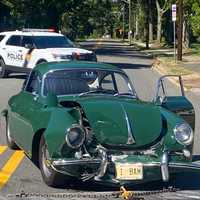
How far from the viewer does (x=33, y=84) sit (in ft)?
31.4

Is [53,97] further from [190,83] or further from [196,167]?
[190,83]

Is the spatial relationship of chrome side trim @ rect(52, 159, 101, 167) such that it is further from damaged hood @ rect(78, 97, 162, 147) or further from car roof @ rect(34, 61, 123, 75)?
car roof @ rect(34, 61, 123, 75)

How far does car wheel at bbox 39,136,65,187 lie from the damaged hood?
25.3 inches

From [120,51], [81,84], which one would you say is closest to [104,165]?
[81,84]

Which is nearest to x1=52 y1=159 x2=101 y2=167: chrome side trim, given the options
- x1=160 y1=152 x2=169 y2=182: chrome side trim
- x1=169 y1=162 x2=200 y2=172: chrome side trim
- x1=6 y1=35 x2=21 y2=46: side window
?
x1=160 y1=152 x2=169 y2=182: chrome side trim

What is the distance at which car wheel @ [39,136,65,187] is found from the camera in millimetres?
7520

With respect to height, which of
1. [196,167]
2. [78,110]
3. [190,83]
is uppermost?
[78,110]

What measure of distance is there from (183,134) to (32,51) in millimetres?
16748

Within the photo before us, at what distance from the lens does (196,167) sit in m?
7.25

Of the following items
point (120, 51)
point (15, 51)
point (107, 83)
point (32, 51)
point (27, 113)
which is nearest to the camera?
point (27, 113)

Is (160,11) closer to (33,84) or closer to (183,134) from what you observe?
(33,84)

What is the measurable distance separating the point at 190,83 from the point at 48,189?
1699 cm

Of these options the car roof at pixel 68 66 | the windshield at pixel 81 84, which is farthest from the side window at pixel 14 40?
the windshield at pixel 81 84

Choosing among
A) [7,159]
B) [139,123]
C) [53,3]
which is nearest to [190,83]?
[7,159]
